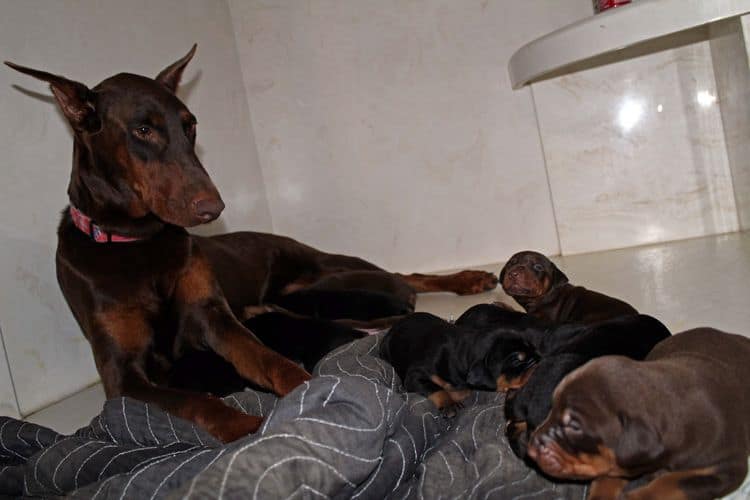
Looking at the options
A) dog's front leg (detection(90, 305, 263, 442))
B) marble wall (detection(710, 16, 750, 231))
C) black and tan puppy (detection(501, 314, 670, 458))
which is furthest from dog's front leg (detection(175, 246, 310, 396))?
marble wall (detection(710, 16, 750, 231))

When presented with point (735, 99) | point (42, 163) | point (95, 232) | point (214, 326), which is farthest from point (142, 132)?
point (735, 99)

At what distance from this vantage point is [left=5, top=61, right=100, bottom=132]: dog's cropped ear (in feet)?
6.51

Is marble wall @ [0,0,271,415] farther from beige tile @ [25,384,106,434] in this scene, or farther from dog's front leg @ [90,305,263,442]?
dog's front leg @ [90,305,263,442]

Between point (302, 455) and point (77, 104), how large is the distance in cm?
130

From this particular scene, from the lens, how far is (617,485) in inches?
46.9

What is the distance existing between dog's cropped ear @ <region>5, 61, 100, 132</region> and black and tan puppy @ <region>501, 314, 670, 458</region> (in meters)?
1.30

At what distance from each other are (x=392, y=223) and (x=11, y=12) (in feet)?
6.59

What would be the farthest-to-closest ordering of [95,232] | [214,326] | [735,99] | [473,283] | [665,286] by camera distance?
[473,283] → [735,99] → [665,286] → [214,326] → [95,232]

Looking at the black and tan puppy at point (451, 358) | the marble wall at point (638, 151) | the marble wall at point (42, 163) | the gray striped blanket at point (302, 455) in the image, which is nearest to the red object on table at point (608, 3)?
the marble wall at point (638, 151)

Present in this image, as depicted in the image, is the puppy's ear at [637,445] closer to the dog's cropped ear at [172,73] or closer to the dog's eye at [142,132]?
the dog's eye at [142,132]

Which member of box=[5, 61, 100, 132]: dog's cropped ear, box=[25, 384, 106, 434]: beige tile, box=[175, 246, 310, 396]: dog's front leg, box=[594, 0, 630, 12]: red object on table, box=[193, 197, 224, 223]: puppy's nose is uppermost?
box=[594, 0, 630, 12]: red object on table

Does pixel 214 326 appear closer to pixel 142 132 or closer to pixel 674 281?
pixel 142 132

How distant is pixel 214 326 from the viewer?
2.23 metres

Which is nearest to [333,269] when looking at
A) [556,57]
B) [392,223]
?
[392,223]
